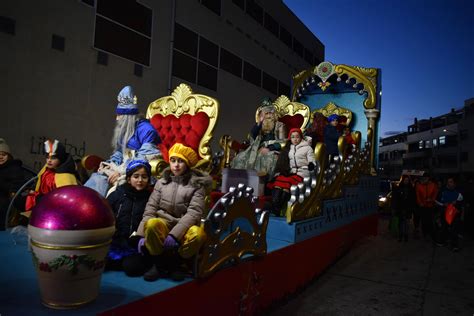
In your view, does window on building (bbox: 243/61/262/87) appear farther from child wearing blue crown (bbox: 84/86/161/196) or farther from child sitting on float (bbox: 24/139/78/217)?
child sitting on float (bbox: 24/139/78/217)

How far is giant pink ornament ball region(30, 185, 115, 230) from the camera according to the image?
1.44 meters

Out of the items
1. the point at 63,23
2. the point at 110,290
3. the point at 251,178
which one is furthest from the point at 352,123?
the point at 110,290

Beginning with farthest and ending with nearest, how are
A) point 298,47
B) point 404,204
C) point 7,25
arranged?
point 298,47, point 404,204, point 7,25

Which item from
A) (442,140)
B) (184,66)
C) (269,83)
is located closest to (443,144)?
(442,140)

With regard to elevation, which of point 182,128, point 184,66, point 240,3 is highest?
point 240,3

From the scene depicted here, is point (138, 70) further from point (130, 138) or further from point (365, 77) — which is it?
point (365, 77)

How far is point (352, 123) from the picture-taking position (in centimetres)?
871

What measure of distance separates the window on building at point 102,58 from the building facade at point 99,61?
0.9 inches

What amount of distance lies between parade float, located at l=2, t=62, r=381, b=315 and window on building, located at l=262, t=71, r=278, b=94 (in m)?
7.29

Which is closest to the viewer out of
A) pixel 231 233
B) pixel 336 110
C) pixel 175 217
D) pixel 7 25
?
pixel 175 217

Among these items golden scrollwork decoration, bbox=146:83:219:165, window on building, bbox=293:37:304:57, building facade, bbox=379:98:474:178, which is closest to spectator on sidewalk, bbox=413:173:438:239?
golden scrollwork decoration, bbox=146:83:219:165

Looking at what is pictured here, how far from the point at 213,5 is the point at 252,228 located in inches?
424

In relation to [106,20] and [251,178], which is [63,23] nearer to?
[106,20]

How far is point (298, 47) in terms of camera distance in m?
18.6
